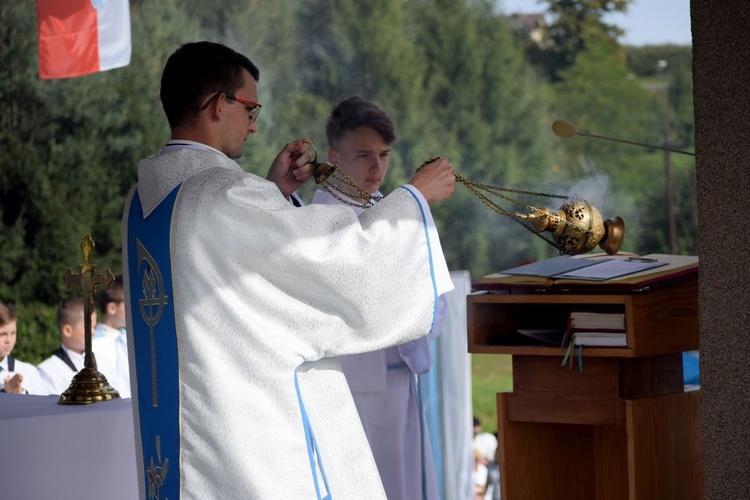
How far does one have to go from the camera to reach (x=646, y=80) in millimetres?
17891

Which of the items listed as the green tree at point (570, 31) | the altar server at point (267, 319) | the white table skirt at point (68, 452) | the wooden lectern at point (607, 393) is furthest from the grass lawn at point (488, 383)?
the altar server at point (267, 319)

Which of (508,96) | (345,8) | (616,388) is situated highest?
(345,8)

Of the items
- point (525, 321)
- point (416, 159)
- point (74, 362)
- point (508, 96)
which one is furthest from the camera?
point (508, 96)

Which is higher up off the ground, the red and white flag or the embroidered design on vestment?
the red and white flag

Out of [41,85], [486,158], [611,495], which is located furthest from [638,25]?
[611,495]

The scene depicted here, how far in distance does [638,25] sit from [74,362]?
51.7 ft

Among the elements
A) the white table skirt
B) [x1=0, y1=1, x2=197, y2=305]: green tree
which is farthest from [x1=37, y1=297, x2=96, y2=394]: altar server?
[x1=0, y1=1, x2=197, y2=305]: green tree

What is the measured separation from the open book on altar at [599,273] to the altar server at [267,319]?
35cm

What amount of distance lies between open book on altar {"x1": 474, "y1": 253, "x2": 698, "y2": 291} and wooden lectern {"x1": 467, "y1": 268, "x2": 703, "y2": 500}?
0.01 meters

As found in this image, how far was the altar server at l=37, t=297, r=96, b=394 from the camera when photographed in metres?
4.91

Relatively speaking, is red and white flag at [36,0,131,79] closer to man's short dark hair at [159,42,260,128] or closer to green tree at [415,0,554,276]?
man's short dark hair at [159,42,260,128]

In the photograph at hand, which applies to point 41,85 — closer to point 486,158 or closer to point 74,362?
point 486,158

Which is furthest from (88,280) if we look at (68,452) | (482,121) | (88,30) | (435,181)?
(482,121)

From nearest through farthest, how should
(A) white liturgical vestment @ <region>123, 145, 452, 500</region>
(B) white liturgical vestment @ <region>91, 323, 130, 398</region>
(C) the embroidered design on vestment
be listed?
(A) white liturgical vestment @ <region>123, 145, 452, 500</region> < (C) the embroidered design on vestment < (B) white liturgical vestment @ <region>91, 323, 130, 398</region>
